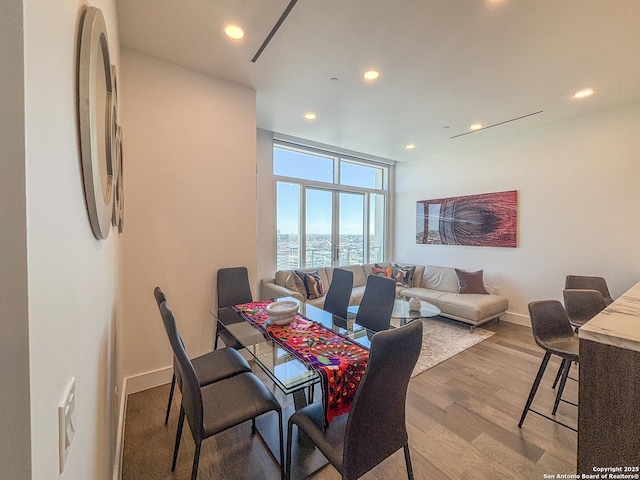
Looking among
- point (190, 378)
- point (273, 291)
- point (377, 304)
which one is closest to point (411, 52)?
point (377, 304)

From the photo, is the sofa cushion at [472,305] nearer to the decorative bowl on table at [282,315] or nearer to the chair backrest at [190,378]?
the decorative bowl on table at [282,315]

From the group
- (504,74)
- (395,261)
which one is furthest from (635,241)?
(395,261)

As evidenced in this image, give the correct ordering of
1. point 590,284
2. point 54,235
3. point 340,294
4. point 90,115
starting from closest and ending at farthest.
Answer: point 54,235, point 90,115, point 340,294, point 590,284

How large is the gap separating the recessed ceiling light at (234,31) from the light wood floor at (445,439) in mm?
2971

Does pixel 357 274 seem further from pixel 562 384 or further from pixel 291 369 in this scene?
pixel 291 369

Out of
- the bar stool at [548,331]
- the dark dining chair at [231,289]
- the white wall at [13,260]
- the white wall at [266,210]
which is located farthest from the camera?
the white wall at [266,210]

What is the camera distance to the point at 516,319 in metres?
4.18

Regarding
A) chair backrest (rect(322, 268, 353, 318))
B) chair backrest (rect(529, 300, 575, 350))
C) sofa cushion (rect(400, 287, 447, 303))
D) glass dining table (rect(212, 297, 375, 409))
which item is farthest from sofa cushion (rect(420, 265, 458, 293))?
glass dining table (rect(212, 297, 375, 409))

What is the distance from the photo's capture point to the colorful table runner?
4.47 ft

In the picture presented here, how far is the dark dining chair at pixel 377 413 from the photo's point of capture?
110cm

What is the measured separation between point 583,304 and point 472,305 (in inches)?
60.3

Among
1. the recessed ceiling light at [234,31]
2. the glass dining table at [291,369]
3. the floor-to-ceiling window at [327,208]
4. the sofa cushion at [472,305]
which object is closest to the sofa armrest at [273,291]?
the floor-to-ceiling window at [327,208]

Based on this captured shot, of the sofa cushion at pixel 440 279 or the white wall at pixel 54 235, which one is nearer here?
the white wall at pixel 54 235

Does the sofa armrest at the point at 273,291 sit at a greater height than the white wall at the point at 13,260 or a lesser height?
lesser
